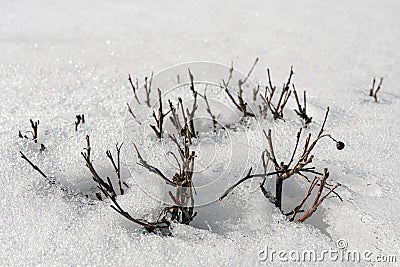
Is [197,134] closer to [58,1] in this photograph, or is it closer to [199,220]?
[199,220]

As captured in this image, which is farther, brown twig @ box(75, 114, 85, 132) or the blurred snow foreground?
brown twig @ box(75, 114, 85, 132)

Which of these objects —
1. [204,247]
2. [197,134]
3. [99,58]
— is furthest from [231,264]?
[99,58]

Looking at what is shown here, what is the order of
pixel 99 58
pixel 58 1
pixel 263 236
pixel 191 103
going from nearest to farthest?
pixel 263 236 < pixel 191 103 < pixel 99 58 < pixel 58 1

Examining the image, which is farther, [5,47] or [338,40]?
[338,40]

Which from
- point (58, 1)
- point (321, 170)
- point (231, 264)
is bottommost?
point (231, 264)

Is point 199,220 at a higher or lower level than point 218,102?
lower

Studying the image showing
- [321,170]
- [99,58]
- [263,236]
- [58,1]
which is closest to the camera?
[263,236]

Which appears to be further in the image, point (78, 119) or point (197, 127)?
point (197, 127)

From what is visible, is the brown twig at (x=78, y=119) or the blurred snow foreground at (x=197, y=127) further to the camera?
the brown twig at (x=78, y=119)
